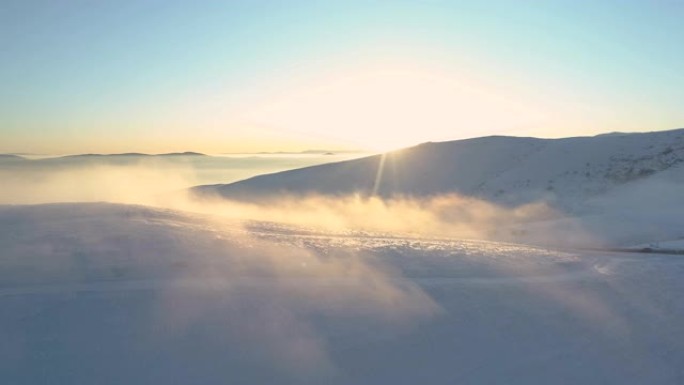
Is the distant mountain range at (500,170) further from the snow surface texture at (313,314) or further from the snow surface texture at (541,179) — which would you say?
the snow surface texture at (313,314)

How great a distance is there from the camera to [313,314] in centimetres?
501

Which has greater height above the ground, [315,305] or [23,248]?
[23,248]

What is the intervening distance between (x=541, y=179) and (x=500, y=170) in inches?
127

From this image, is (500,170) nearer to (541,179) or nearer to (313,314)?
(541,179)

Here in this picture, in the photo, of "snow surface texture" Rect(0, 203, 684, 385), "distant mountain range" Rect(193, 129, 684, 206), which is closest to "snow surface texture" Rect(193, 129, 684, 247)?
"distant mountain range" Rect(193, 129, 684, 206)

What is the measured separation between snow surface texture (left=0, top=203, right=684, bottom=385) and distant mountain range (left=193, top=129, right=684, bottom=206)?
19694 mm

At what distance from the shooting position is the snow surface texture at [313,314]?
4.17 m

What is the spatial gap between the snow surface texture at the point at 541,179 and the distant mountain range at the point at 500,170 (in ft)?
0.16

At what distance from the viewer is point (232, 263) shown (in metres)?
6.32

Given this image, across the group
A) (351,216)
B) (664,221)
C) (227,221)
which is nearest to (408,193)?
(351,216)

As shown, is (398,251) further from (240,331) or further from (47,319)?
(47,319)

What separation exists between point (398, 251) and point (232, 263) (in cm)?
242

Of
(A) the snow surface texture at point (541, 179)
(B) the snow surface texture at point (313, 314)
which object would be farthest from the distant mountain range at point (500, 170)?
(B) the snow surface texture at point (313, 314)

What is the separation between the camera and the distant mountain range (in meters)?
26.7
